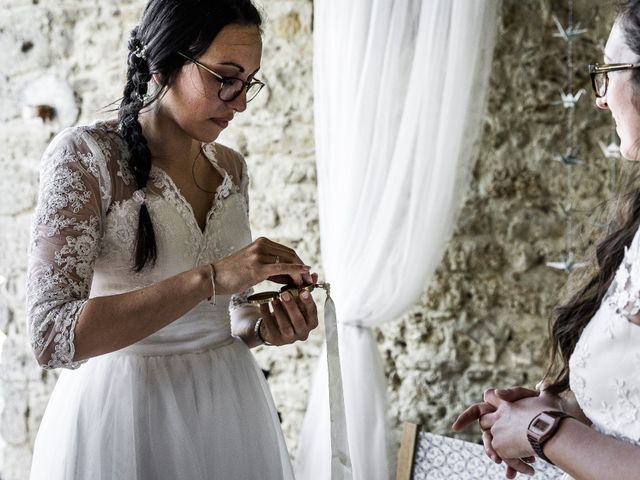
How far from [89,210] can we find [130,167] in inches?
6.5

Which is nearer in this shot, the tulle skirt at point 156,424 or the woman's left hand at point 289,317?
the tulle skirt at point 156,424

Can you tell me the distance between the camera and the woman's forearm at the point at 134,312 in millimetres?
1408

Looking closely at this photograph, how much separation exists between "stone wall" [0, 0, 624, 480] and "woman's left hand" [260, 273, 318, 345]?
53.2 inches

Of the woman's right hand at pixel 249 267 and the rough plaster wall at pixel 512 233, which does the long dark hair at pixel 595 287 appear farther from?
the rough plaster wall at pixel 512 233

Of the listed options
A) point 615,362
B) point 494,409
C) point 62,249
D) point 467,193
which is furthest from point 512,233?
point 62,249

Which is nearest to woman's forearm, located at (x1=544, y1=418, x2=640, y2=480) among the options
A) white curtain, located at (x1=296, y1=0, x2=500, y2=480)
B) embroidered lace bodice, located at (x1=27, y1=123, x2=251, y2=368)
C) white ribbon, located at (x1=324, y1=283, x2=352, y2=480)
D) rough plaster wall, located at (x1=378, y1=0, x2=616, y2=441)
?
white ribbon, located at (x1=324, y1=283, x2=352, y2=480)

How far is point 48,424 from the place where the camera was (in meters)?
1.65

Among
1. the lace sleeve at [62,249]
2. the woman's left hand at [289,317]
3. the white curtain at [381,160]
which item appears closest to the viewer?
the lace sleeve at [62,249]

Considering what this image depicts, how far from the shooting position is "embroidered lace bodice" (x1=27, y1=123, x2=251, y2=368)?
1.42 metres

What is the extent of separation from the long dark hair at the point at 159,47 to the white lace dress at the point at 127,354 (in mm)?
26

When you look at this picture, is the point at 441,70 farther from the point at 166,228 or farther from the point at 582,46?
the point at 166,228

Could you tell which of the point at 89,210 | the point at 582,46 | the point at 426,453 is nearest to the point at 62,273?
the point at 89,210

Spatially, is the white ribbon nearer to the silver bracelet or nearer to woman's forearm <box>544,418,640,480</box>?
the silver bracelet

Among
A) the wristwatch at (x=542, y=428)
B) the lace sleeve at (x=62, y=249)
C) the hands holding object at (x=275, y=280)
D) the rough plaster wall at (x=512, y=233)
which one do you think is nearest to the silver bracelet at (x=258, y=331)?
the hands holding object at (x=275, y=280)
